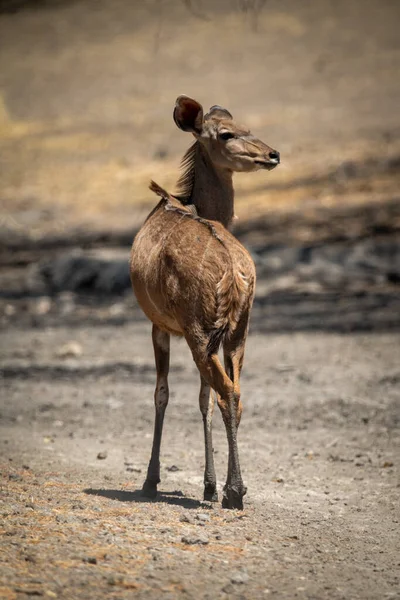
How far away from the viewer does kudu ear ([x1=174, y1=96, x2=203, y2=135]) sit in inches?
281

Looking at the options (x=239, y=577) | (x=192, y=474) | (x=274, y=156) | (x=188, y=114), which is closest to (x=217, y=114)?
(x=188, y=114)

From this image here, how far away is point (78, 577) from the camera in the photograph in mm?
5121

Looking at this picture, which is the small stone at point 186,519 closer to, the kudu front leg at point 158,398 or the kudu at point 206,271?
the kudu at point 206,271

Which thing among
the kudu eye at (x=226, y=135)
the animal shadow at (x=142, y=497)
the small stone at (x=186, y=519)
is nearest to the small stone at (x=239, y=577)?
the small stone at (x=186, y=519)

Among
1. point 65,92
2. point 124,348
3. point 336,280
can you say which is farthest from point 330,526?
point 65,92

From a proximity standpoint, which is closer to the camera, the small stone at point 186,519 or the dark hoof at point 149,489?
the small stone at point 186,519

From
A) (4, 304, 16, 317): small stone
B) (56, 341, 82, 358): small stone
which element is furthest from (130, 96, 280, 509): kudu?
(4, 304, 16, 317): small stone

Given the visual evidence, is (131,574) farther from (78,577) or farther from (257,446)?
(257,446)

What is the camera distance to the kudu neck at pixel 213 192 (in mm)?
7383

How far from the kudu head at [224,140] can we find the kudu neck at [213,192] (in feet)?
0.31

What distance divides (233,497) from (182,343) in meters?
6.84

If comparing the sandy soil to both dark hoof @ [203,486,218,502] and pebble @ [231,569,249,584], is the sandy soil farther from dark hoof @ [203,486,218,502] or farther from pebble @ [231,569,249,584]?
dark hoof @ [203,486,218,502]

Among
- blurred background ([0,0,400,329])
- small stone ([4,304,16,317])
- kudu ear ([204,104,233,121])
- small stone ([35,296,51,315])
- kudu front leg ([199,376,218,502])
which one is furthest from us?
blurred background ([0,0,400,329])

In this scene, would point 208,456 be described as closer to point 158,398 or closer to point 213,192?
point 158,398
